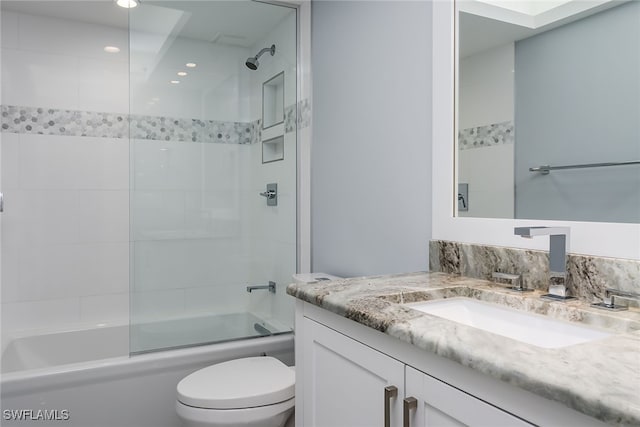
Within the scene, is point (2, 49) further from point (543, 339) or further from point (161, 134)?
point (543, 339)

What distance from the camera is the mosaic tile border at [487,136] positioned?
1312 mm

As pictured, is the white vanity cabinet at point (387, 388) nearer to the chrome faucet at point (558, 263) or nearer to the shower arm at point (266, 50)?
the chrome faucet at point (558, 263)

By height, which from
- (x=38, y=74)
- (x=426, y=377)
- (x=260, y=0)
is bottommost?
(x=426, y=377)

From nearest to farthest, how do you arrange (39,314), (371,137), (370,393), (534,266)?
(370,393)
(534,266)
(371,137)
(39,314)

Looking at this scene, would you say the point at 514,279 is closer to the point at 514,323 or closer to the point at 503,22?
the point at 514,323

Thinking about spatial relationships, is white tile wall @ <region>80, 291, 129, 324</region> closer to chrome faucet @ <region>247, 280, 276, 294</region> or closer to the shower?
chrome faucet @ <region>247, 280, 276, 294</region>

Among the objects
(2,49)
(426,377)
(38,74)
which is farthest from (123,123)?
(426,377)

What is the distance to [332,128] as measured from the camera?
2.19 m

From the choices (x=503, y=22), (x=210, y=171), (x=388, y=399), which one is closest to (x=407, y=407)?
(x=388, y=399)

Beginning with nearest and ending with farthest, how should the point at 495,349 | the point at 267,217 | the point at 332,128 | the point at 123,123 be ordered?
the point at 495,349
the point at 332,128
the point at 267,217
the point at 123,123

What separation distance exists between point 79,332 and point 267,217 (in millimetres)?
1298

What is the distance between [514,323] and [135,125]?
199 cm

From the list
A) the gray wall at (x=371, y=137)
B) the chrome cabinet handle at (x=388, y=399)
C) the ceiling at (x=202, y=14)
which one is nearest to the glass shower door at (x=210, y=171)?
the ceiling at (x=202, y=14)

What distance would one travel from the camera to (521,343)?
2.34 ft
